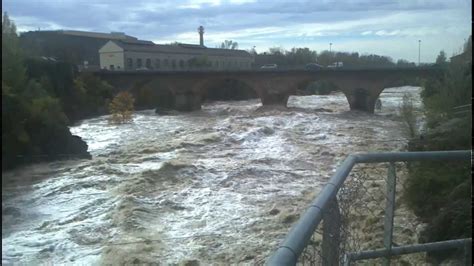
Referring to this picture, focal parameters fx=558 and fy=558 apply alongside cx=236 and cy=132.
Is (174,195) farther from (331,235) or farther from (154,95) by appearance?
(154,95)

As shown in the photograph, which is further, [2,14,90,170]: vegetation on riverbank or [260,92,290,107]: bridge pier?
[260,92,290,107]: bridge pier

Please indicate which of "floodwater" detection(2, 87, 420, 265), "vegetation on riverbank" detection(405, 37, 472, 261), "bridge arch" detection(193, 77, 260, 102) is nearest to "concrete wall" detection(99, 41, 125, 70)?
"bridge arch" detection(193, 77, 260, 102)

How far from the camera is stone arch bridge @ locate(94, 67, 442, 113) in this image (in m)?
46.0

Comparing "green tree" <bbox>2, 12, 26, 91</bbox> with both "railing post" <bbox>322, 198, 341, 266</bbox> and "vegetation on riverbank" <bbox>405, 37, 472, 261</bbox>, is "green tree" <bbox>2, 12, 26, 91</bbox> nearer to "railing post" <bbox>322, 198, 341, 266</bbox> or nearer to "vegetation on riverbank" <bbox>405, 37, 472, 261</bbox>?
"vegetation on riverbank" <bbox>405, 37, 472, 261</bbox>

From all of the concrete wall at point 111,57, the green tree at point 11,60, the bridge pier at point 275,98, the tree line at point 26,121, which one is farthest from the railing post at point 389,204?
the concrete wall at point 111,57

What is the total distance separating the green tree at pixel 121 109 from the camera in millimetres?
40031

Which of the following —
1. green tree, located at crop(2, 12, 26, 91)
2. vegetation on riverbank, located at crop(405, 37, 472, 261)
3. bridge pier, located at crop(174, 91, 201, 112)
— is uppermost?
green tree, located at crop(2, 12, 26, 91)

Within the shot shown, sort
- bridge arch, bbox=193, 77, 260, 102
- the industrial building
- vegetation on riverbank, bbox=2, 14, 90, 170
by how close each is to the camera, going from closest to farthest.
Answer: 1. vegetation on riverbank, bbox=2, 14, 90, 170
2. bridge arch, bbox=193, 77, 260, 102
3. the industrial building

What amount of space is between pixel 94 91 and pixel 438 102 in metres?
31.2

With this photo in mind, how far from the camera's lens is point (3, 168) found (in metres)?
21.5

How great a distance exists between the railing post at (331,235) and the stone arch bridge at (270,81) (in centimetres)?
4352

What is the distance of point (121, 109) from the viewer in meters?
41.5

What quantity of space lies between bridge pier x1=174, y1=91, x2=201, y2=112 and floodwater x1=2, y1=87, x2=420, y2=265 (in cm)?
1868

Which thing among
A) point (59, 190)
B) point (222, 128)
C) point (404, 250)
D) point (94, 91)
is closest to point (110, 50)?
point (94, 91)
